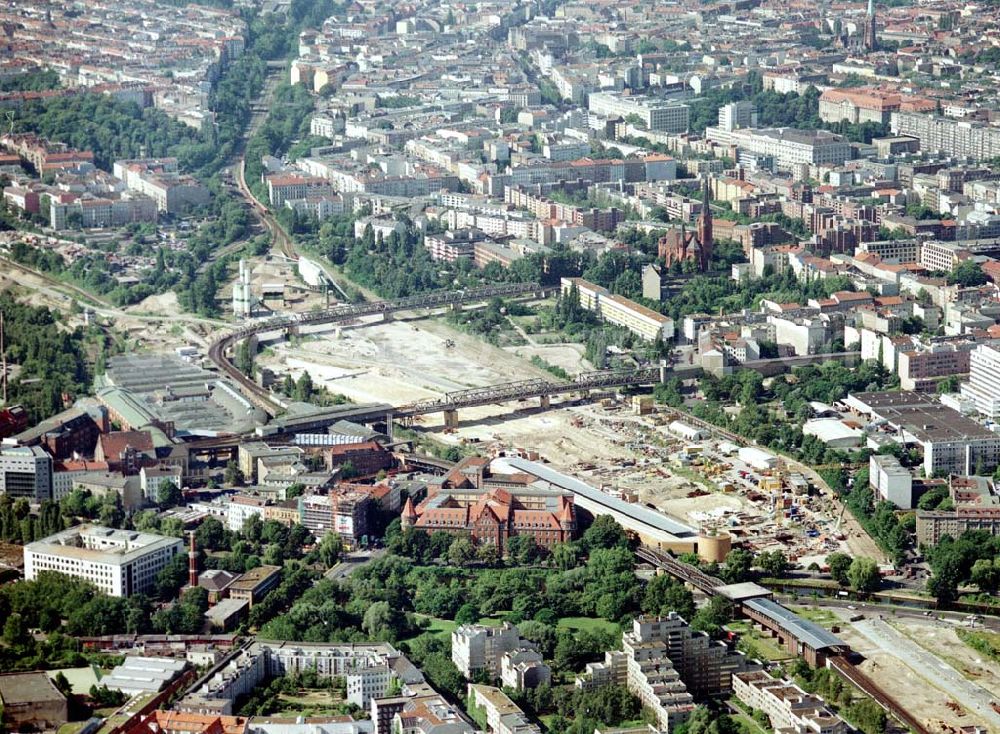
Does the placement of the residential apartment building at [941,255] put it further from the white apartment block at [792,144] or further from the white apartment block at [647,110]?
the white apartment block at [647,110]

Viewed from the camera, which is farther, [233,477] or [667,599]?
[233,477]

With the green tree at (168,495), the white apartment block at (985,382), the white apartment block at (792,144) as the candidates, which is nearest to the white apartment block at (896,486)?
the white apartment block at (985,382)

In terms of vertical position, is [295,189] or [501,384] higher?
[295,189]

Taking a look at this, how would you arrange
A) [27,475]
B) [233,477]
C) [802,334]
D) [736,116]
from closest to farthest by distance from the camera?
[27,475], [233,477], [802,334], [736,116]

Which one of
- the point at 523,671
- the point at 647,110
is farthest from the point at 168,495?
the point at 647,110

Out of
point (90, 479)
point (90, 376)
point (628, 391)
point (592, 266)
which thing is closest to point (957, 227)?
point (592, 266)

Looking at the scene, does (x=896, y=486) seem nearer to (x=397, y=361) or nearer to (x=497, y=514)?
(x=497, y=514)

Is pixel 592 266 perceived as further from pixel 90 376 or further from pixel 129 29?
pixel 129 29
